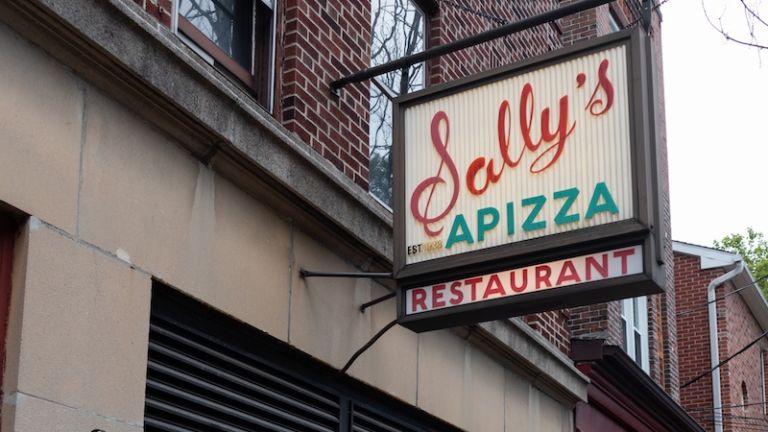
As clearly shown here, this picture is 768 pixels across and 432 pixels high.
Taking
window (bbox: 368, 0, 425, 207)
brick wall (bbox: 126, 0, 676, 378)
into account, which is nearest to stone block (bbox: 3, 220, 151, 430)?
brick wall (bbox: 126, 0, 676, 378)

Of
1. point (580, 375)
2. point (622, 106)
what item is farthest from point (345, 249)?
point (580, 375)

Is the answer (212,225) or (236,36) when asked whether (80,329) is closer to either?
(212,225)

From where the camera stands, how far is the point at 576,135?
851cm

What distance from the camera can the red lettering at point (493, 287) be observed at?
8273 millimetres

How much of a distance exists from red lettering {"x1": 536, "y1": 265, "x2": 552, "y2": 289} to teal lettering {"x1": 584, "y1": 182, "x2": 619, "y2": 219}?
1.32ft

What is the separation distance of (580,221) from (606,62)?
3.55 feet

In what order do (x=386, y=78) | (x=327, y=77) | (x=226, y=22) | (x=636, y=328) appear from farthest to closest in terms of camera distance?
(x=636, y=328) → (x=386, y=78) → (x=327, y=77) → (x=226, y=22)

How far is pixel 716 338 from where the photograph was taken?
91.6 feet

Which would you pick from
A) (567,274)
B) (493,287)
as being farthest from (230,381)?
(567,274)

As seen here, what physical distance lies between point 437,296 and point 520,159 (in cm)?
106

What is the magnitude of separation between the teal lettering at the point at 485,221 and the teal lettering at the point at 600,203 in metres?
0.64

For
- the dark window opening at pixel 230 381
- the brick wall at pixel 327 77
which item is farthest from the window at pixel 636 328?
the dark window opening at pixel 230 381

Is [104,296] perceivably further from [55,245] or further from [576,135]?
[576,135]

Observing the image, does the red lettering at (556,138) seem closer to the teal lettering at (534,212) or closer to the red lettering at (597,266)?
the teal lettering at (534,212)
